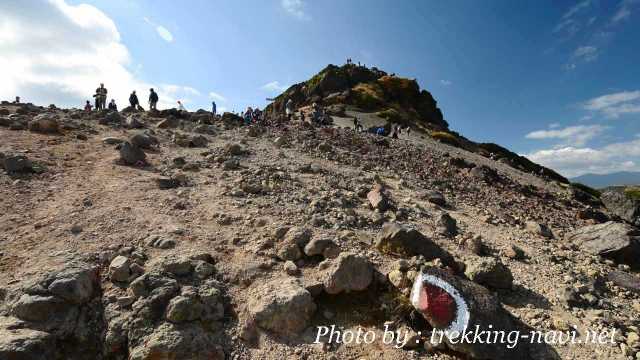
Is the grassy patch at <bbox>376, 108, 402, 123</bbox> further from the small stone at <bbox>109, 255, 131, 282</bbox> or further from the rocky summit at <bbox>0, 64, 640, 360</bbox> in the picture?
the small stone at <bbox>109, 255, 131, 282</bbox>

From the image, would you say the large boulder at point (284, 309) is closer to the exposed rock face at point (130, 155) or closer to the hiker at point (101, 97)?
the exposed rock face at point (130, 155)

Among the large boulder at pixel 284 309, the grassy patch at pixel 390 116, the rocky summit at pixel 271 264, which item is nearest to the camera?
the rocky summit at pixel 271 264

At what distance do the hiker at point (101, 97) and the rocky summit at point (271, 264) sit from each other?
11.9 m

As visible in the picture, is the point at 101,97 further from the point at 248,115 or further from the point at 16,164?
the point at 16,164

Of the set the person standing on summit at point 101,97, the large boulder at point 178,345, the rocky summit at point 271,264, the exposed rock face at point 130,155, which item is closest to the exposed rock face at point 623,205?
the rocky summit at point 271,264

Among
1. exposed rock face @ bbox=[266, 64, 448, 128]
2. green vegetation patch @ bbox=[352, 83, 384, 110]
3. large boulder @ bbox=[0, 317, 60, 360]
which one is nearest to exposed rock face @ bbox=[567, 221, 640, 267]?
large boulder @ bbox=[0, 317, 60, 360]

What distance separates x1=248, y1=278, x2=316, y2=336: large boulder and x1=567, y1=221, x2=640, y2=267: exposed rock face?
421 inches

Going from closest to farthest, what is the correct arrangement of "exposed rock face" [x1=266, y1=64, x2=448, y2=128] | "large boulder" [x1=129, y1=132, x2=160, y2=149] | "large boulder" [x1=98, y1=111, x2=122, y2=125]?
"large boulder" [x1=129, y1=132, x2=160, y2=149]
"large boulder" [x1=98, y1=111, x2=122, y2=125]
"exposed rock face" [x1=266, y1=64, x2=448, y2=128]

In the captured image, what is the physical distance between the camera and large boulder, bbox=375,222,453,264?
9.14 m

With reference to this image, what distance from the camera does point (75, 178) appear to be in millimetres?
13883

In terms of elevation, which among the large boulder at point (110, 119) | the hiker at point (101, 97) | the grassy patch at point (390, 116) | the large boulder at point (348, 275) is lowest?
the large boulder at point (348, 275)

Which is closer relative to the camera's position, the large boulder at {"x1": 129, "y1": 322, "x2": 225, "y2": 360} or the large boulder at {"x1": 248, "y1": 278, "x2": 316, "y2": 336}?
the large boulder at {"x1": 129, "y1": 322, "x2": 225, "y2": 360}

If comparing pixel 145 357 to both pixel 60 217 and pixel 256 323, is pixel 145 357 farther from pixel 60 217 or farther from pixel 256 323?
pixel 60 217

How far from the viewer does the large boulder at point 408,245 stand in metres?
9.14
